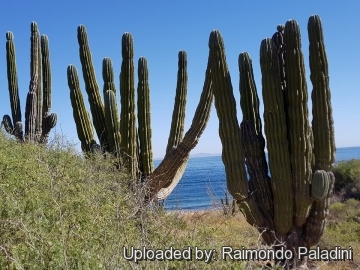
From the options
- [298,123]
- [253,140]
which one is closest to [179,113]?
[253,140]

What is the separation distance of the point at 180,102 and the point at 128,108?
47.8 inches

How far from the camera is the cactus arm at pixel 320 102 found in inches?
253

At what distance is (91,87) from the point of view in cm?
881

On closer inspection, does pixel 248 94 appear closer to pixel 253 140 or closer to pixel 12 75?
pixel 253 140

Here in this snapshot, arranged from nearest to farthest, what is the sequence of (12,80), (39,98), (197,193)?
(39,98), (12,80), (197,193)

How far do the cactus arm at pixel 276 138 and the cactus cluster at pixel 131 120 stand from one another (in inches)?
66.7

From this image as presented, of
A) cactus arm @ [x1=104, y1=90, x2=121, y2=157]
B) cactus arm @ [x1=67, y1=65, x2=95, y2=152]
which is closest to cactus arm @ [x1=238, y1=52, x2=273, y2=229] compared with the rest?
cactus arm @ [x1=104, y1=90, x2=121, y2=157]

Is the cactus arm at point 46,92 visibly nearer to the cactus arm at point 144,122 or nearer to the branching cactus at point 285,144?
the cactus arm at point 144,122

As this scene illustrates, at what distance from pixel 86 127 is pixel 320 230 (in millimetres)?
4959

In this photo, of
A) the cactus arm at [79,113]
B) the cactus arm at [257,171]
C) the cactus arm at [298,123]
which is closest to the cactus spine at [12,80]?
the cactus arm at [79,113]

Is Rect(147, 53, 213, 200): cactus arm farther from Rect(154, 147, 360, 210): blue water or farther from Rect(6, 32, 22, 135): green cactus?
Rect(6, 32, 22, 135): green cactus

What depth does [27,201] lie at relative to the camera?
3725 millimetres

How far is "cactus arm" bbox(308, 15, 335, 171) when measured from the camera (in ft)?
21.1

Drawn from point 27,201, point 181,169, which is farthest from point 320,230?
point 27,201
